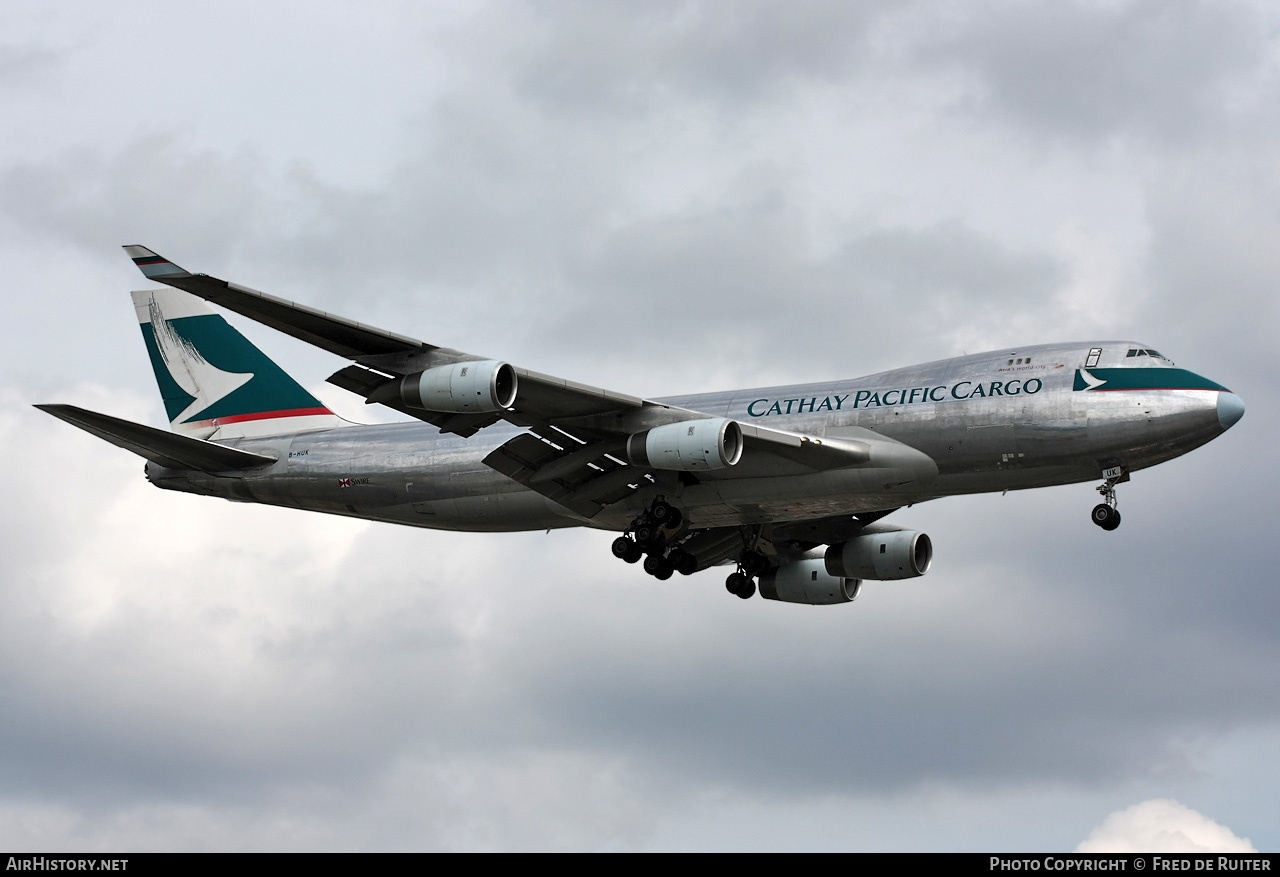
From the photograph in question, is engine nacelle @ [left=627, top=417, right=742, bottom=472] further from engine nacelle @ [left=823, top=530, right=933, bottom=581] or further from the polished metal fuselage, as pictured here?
engine nacelle @ [left=823, top=530, right=933, bottom=581]

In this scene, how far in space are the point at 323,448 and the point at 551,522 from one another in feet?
25.3

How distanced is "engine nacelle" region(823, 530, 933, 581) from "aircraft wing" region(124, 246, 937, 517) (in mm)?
7864

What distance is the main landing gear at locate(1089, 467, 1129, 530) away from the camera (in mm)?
39562

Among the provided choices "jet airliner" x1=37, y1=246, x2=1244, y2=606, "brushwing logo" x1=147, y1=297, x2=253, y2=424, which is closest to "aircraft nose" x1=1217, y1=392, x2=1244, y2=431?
"jet airliner" x1=37, y1=246, x2=1244, y2=606

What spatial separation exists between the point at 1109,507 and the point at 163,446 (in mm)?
26736

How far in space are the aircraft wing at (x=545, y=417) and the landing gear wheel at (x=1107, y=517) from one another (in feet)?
14.7

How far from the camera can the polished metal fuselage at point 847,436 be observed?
39.0 meters

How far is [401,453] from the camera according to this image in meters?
46.9

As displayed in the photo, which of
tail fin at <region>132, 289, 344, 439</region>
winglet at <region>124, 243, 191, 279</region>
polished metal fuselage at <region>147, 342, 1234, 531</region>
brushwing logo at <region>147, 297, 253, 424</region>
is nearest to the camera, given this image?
winglet at <region>124, 243, 191, 279</region>

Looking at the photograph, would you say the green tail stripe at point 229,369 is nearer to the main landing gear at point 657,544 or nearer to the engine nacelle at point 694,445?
the main landing gear at point 657,544

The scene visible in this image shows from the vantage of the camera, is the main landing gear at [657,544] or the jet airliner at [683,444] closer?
the jet airliner at [683,444]

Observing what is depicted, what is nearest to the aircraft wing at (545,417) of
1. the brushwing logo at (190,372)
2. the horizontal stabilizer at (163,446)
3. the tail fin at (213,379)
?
the horizontal stabilizer at (163,446)

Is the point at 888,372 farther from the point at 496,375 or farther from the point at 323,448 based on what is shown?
the point at 323,448
